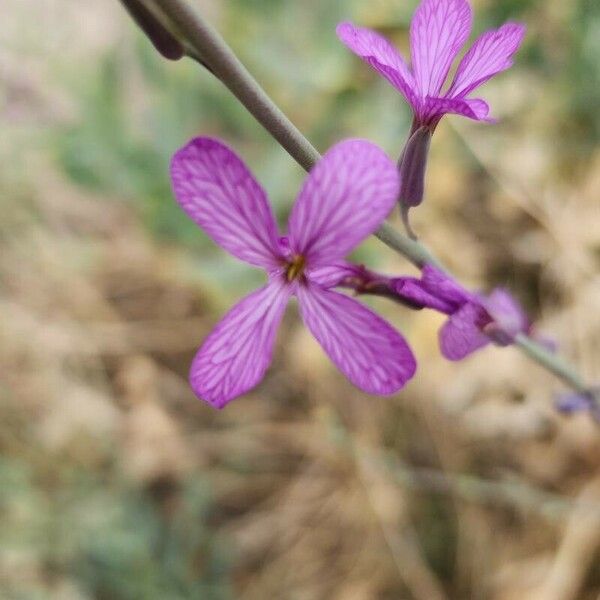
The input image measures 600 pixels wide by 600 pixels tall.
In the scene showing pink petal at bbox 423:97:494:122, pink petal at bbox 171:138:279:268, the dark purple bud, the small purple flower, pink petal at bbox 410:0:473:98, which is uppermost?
the dark purple bud

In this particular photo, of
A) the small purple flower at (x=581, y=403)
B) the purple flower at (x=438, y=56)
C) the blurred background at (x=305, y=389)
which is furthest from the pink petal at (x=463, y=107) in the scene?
the blurred background at (x=305, y=389)

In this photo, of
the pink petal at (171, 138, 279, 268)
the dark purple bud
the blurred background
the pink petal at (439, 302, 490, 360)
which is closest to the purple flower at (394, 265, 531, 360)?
the pink petal at (439, 302, 490, 360)

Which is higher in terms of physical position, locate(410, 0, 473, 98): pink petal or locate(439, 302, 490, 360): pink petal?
locate(410, 0, 473, 98): pink petal

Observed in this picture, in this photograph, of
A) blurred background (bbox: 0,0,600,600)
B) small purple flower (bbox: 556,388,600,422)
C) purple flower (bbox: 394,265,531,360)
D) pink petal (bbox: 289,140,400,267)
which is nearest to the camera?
pink petal (bbox: 289,140,400,267)

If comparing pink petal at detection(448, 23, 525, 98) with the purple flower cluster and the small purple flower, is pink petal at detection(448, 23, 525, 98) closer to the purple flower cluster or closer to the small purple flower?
the purple flower cluster

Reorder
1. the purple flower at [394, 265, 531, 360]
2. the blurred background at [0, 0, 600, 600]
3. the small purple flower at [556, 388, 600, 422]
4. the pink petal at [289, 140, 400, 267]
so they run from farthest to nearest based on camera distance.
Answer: the blurred background at [0, 0, 600, 600] → the small purple flower at [556, 388, 600, 422] → the purple flower at [394, 265, 531, 360] → the pink petal at [289, 140, 400, 267]

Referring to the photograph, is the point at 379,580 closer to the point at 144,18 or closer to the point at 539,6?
the point at 539,6
